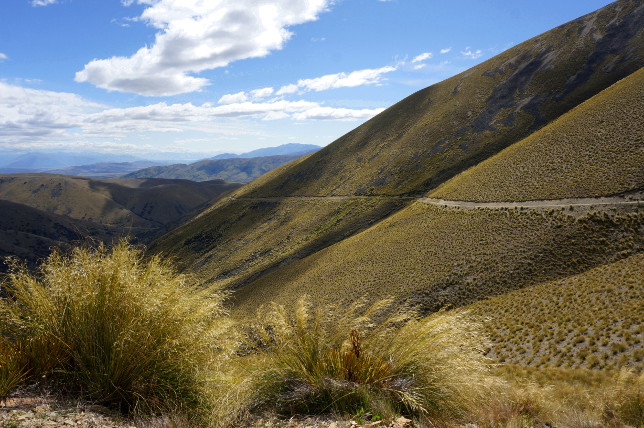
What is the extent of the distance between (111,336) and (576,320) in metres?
19.7

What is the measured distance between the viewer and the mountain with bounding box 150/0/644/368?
2542cm

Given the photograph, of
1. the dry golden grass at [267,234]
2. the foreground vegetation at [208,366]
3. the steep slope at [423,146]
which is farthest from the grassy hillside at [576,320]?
the dry golden grass at [267,234]

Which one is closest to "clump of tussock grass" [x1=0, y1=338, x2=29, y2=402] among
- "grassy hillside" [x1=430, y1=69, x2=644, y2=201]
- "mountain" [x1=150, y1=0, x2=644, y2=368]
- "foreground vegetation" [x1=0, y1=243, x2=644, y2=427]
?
"foreground vegetation" [x1=0, y1=243, x2=644, y2=427]

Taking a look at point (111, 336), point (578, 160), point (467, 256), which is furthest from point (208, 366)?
point (578, 160)

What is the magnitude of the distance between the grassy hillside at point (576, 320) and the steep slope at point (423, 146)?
2329 cm

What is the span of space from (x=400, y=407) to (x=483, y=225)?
109ft

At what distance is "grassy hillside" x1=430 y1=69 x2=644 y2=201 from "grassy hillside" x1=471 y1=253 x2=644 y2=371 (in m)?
14.2

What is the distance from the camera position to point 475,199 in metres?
40.9

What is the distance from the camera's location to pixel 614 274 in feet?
65.1

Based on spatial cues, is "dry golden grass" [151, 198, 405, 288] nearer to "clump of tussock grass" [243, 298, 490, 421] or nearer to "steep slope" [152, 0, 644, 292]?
"steep slope" [152, 0, 644, 292]

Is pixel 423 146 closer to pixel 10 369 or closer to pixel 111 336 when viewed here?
pixel 111 336

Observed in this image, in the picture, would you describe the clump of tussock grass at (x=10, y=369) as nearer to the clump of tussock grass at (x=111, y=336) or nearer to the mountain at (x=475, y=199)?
the clump of tussock grass at (x=111, y=336)

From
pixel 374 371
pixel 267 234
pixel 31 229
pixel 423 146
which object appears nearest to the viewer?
pixel 374 371

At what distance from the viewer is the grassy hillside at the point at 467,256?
24000 millimetres
